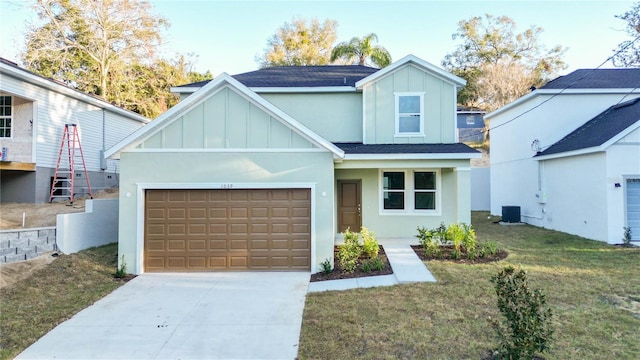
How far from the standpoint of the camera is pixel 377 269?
839 cm

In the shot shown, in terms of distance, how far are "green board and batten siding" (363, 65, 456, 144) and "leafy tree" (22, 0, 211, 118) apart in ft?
68.0

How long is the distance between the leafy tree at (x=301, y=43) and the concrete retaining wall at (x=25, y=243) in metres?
24.5

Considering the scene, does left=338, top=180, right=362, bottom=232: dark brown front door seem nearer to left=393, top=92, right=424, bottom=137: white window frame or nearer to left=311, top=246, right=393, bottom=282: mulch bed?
left=393, top=92, right=424, bottom=137: white window frame

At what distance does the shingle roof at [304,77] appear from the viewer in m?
12.8

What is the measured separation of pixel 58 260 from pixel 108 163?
883 cm

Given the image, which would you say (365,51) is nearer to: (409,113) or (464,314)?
(409,113)

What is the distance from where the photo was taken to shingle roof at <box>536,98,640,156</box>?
1159cm

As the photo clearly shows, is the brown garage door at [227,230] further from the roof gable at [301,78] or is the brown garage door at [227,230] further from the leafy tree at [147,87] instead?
the leafy tree at [147,87]

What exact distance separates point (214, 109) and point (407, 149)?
5854 millimetres

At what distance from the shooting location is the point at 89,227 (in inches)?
383

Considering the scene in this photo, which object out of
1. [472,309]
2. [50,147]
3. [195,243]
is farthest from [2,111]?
[472,309]

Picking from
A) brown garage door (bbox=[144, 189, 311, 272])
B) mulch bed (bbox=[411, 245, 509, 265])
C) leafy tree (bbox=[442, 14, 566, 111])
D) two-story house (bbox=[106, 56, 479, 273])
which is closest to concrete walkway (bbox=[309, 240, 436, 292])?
mulch bed (bbox=[411, 245, 509, 265])

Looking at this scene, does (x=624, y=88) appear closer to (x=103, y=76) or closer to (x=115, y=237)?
(x=115, y=237)

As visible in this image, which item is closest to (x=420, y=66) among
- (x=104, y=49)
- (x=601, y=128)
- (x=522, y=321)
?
(x=601, y=128)
